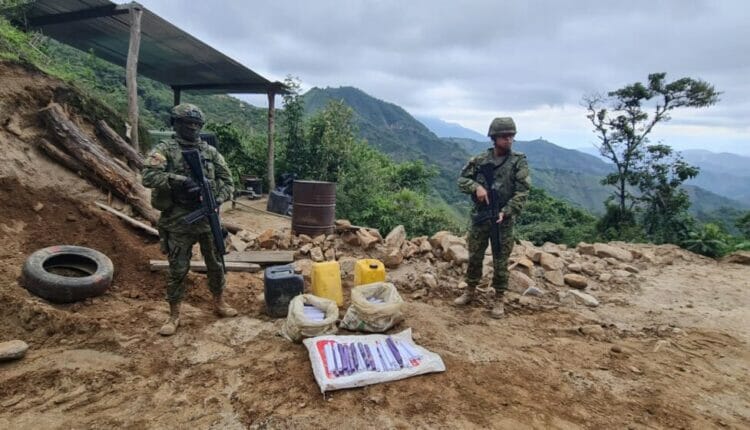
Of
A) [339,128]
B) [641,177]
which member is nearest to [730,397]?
[339,128]

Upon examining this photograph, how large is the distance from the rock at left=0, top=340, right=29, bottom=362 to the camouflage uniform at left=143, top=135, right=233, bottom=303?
0.97 metres

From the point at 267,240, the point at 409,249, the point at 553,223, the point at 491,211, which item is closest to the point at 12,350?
the point at 267,240

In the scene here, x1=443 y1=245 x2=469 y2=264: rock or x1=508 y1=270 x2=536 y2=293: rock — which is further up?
x1=443 y1=245 x2=469 y2=264: rock

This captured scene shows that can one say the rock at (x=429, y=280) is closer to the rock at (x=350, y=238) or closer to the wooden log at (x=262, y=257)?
the rock at (x=350, y=238)

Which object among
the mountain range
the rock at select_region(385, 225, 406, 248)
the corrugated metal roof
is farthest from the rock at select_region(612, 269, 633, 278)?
the mountain range

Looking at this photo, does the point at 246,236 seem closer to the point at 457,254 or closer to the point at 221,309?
the point at 221,309

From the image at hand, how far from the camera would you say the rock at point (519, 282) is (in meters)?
5.03

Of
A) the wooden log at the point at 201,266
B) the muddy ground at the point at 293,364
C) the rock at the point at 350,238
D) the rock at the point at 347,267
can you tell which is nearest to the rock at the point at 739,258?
the muddy ground at the point at 293,364

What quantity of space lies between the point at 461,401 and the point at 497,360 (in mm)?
754

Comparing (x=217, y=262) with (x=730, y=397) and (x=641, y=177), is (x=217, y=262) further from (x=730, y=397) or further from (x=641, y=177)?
(x=641, y=177)

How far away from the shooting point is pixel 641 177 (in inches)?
604

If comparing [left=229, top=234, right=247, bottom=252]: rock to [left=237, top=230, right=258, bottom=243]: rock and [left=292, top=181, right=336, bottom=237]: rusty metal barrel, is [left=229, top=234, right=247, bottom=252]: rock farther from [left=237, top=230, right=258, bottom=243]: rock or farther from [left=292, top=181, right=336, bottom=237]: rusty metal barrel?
[left=292, top=181, right=336, bottom=237]: rusty metal barrel

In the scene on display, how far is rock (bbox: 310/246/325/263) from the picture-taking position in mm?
5671

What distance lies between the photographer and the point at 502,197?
13.8ft
